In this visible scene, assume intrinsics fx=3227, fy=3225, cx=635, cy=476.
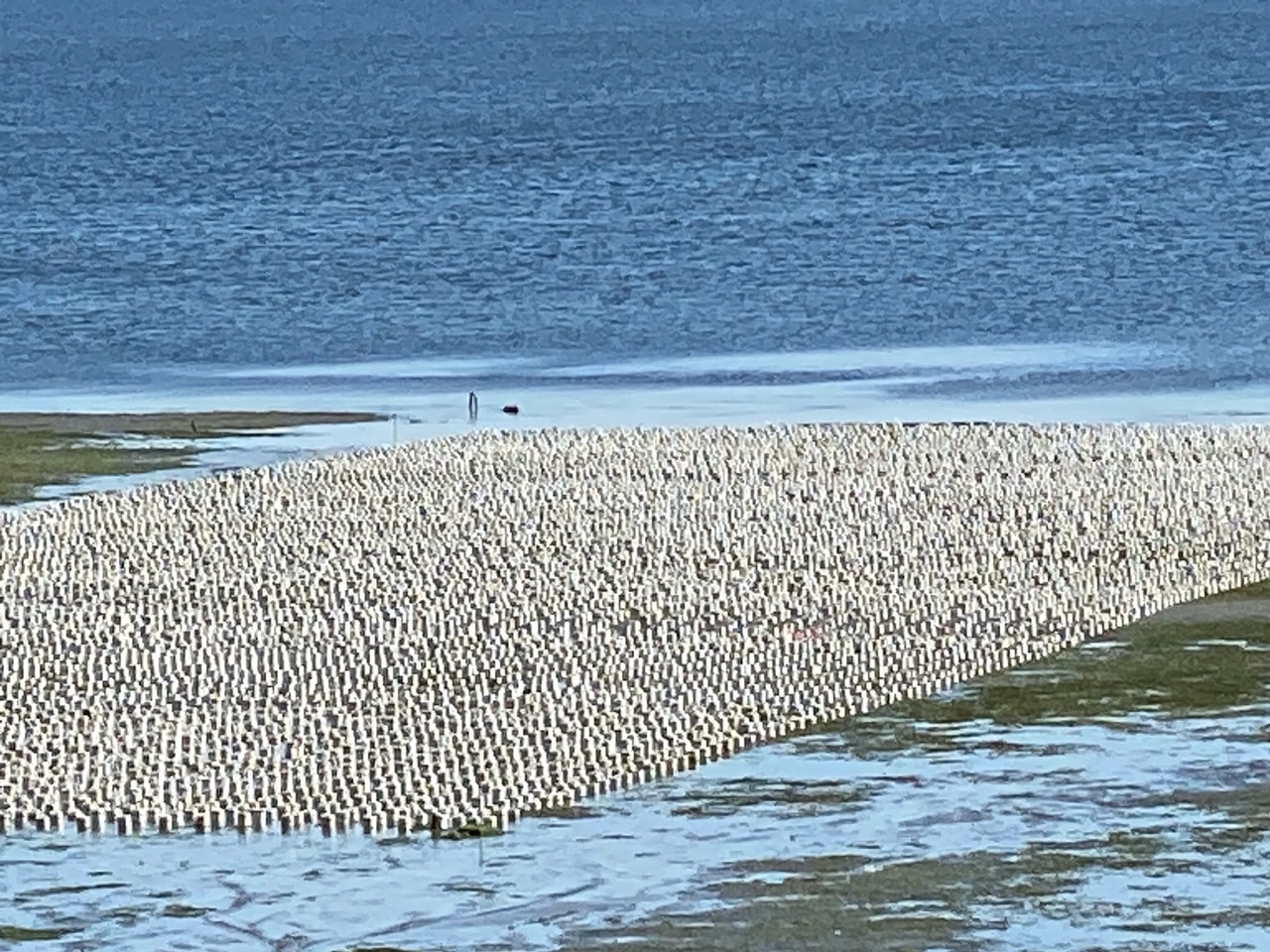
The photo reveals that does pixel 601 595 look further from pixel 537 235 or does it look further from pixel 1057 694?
pixel 537 235

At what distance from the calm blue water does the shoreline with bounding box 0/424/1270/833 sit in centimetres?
777

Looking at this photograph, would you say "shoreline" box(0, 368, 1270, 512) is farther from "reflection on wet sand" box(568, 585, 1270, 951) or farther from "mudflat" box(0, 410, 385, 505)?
"reflection on wet sand" box(568, 585, 1270, 951)

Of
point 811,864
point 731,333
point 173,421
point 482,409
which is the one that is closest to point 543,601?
point 811,864

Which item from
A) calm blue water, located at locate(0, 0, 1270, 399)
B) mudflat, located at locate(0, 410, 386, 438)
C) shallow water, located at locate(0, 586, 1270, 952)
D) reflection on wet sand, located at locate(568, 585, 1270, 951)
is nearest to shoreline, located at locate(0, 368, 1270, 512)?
mudflat, located at locate(0, 410, 386, 438)

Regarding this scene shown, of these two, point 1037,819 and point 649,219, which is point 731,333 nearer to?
point 649,219

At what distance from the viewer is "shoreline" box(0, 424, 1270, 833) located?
1200 cm

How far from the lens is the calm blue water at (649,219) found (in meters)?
32.2

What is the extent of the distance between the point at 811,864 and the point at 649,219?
3816 centimetres

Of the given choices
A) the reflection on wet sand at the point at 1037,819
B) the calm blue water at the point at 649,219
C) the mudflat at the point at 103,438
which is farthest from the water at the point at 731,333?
the mudflat at the point at 103,438

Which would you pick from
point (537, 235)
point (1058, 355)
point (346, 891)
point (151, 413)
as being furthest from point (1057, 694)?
point (537, 235)

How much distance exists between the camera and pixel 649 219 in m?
48.5

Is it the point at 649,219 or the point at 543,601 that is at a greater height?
the point at 649,219

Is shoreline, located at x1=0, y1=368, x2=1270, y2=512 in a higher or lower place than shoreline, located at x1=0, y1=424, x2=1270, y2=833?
higher

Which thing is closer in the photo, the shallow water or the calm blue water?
the shallow water
